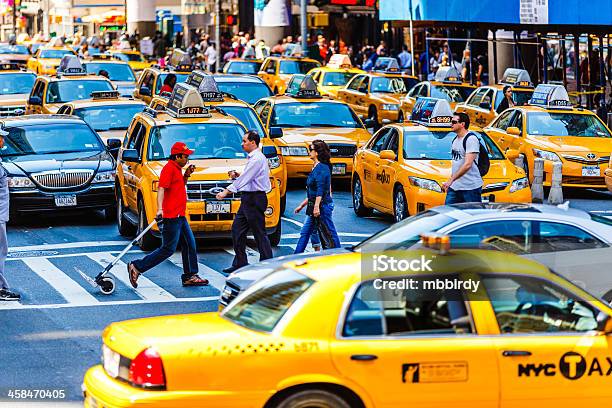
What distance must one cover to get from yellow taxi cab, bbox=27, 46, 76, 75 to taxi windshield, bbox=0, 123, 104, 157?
88.8ft

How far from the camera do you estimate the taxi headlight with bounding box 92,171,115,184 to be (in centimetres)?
1972

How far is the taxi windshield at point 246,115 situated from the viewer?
2204 cm

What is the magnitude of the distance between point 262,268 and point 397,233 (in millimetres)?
1488

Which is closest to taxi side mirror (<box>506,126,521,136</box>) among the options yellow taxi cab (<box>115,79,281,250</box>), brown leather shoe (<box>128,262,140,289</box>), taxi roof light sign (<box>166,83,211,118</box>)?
yellow taxi cab (<box>115,79,281,250</box>)

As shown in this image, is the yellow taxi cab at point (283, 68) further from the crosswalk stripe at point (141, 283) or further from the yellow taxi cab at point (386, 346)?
the yellow taxi cab at point (386, 346)

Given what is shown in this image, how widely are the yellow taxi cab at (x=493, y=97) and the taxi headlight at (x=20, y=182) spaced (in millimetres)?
12059

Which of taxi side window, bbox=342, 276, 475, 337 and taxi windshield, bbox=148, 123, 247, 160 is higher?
taxi windshield, bbox=148, 123, 247, 160

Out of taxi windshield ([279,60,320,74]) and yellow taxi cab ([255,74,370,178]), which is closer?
yellow taxi cab ([255,74,370,178])

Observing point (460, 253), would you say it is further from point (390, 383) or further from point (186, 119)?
point (186, 119)

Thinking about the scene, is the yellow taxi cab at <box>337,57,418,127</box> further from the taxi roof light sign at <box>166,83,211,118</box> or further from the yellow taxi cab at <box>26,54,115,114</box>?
the taxi roof light sign at <box>166,83,211,118</box>

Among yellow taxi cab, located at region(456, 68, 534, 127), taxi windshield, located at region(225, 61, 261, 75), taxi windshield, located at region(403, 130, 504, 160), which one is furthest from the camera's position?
taxi windshield, located at region(225, 61, 261, 75)

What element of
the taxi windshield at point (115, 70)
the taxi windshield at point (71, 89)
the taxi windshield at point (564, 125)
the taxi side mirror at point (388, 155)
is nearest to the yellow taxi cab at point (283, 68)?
the taxi windshield at point (115, 70)

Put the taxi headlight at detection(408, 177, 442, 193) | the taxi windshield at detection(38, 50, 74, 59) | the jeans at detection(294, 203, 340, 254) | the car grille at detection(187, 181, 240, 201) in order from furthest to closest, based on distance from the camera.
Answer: the taxi windshield at detection(38, 50, 74, 59) < the taxi headlight at detection(408, 177, 442, 193) < the car grille at detection(187, 181, 240, 201) < the jeans at detection(294, 203, 340, 254)

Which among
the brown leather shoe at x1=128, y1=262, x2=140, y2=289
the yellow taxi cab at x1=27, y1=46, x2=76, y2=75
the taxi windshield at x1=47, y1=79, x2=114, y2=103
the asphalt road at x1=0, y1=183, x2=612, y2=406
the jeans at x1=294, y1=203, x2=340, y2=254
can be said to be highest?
the yellow taxi cab at x1=27, y1=46, x2=76, y2=75
